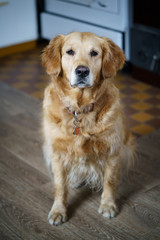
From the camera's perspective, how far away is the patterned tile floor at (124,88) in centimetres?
310

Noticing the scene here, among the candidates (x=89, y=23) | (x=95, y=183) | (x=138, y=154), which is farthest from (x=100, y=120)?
(x=89, y=23)

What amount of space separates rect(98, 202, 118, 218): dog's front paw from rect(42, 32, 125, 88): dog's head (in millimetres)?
677

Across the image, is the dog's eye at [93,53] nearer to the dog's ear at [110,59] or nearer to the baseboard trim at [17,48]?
the dog's ear at [110,59]

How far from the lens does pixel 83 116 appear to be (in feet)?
6.38

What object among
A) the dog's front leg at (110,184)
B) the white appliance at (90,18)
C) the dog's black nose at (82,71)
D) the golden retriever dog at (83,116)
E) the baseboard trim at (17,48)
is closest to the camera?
the dog's black nose at (82,71)

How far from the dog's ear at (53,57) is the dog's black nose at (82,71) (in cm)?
15

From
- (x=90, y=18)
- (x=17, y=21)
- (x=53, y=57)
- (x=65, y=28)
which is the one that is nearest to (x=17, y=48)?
(x=17, y=21)

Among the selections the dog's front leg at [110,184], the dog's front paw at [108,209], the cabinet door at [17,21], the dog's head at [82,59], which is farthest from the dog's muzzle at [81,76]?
the cabinet door at [17,21]

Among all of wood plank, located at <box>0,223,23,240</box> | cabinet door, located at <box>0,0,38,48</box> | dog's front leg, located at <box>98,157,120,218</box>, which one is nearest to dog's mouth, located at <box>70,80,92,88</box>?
dog's front leg, located at <box>98,157,120,218</box>

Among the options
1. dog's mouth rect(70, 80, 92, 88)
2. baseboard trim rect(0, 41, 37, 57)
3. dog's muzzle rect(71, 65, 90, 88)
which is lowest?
baseboard trim rect(0, 41, 37, 57)

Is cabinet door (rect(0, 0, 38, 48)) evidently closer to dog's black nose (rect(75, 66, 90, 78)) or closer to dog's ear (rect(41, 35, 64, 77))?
dog's ear (rect(41, 35, 64, 77))

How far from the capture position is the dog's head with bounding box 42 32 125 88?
1801 mm

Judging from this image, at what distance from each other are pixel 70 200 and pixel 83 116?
534mm

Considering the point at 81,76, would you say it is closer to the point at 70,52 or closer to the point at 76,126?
the point at 70,52
